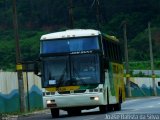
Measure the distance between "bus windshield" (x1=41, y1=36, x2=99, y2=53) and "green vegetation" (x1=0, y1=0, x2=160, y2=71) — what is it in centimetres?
7418

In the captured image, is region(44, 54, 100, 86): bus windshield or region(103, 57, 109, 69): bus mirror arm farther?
region(103, 57, 109, 69): bus mirror arm

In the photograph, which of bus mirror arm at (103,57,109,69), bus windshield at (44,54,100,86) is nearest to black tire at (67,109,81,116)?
bus windshield at (44,54,100,86)

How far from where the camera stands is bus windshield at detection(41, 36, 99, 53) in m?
32.3

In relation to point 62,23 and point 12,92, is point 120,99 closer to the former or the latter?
point 12,92

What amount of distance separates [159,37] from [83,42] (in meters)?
87.6

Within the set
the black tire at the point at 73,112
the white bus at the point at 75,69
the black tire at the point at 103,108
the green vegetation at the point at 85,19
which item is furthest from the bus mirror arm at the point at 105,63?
the green vegetation at the point at 85,19

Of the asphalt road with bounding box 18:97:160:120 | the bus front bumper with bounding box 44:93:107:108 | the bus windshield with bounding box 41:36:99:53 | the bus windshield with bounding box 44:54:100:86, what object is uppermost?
the bus windshield with bounding box 41:36:99:53

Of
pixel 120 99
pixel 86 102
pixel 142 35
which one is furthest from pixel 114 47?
pixel 142 35

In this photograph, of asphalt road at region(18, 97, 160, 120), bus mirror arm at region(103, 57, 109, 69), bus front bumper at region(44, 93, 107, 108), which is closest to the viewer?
asphalt road at region(18, 97, 160, 120)

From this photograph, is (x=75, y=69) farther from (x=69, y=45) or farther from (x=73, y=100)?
(x=73, y=100)

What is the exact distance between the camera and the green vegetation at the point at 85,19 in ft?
373

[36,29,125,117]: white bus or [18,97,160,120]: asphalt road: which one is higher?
[36,29,125,117]: white bus

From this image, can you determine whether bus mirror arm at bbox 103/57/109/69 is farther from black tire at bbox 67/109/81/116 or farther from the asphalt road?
black tire at bbox 67/109/81/116

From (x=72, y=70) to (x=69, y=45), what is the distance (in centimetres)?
116
